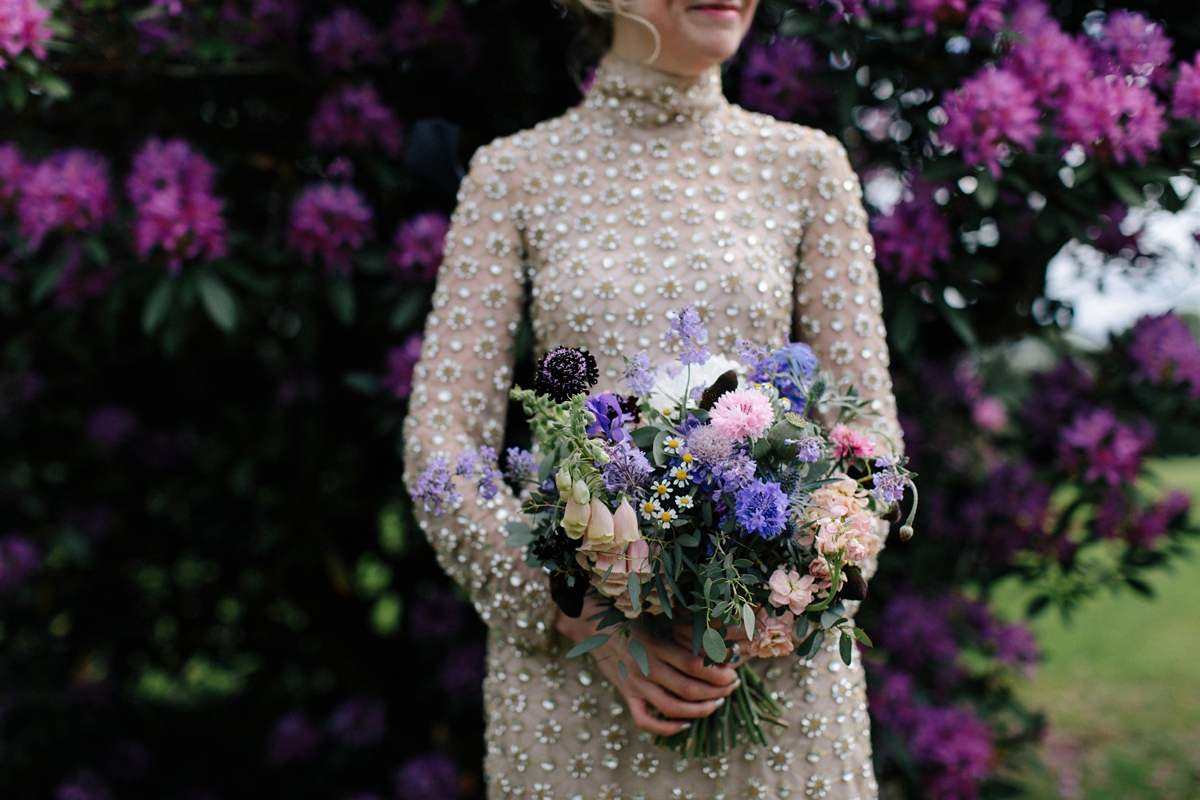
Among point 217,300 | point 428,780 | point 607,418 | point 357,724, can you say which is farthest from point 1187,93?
point 357,724

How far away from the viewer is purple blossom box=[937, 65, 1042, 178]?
5.88 ft

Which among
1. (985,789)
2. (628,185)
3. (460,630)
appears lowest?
(460,630)

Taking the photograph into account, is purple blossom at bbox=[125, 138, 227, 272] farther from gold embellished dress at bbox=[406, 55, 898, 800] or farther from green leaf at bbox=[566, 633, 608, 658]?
green leaf at bbox=[566, 633, 608, 658]

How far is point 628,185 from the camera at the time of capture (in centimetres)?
157

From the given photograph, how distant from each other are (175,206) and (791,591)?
157 centimetres

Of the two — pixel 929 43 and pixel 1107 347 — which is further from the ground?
pixel 929 43

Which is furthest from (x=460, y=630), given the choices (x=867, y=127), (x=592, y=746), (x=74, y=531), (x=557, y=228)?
(x=867, y=127)

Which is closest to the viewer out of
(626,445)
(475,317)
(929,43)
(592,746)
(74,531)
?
(626,445)

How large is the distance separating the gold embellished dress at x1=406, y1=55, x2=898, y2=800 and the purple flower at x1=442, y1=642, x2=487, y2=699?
1119 millimetres

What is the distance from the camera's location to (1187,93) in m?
1.83

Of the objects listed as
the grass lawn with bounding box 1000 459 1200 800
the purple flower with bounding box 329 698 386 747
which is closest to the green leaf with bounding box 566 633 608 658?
the grass lawn with bounding box 1000 459 1200 800

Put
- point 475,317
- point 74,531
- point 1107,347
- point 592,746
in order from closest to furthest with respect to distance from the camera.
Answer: point 592,746 → point 475,317 → point 1107,347 → point 74,531

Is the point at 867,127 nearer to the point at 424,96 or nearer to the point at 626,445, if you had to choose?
the point at 424,96

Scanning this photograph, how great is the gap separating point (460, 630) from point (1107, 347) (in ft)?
6.49
